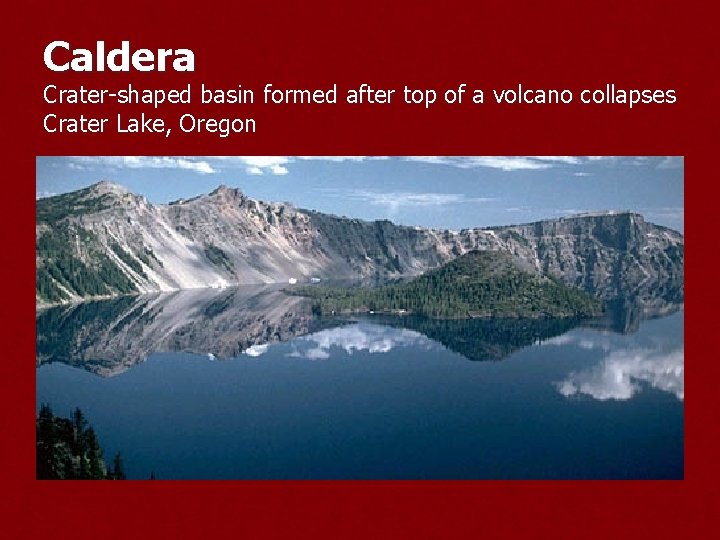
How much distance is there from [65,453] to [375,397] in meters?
33.9

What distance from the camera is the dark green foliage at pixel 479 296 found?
6024 inches

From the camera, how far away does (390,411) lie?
6938 cm

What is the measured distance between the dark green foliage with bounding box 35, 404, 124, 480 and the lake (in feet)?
10.2

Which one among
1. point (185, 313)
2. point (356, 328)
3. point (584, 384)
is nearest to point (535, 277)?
point (356, 328)

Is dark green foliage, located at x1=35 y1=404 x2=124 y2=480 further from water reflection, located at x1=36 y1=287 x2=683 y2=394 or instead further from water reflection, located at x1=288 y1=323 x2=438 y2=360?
water reflection, located at x1=288 y1=323 x2=438 y2=360

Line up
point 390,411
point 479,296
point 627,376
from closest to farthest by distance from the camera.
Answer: point 390,411 < point 627,376 < point 479,296

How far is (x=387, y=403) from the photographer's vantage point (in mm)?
A: 73000

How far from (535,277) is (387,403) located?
104 meters

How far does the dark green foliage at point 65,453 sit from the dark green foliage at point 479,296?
103931 millimetres

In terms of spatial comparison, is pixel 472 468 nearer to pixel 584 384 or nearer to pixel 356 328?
pixel 584 384

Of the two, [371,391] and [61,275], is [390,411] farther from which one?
[61,275]

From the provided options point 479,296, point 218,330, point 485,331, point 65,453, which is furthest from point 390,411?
point 479,296

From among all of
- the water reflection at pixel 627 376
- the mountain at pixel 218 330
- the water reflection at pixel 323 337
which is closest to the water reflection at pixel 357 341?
the water reflection at pixel 323 337
